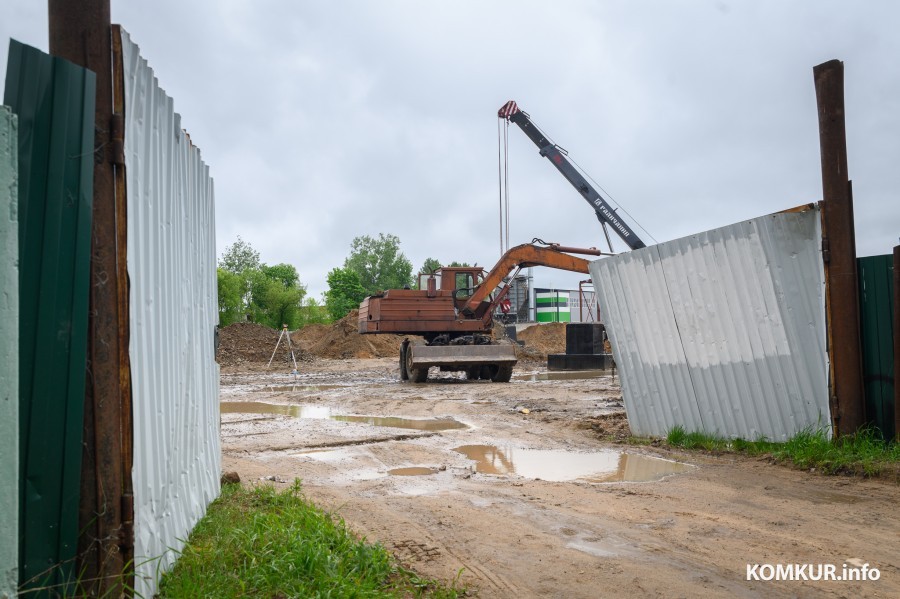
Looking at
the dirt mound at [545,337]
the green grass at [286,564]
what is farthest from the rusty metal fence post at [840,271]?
the dirt mound at [545,337]

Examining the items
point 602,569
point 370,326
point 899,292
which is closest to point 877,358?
point 899,292

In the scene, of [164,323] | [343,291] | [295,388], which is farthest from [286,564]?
[343,291]

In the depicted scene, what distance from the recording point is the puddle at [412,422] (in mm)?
11148

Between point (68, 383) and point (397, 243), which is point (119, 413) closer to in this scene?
point (68, 383)

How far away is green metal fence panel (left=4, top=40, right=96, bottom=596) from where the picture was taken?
258 centimetres

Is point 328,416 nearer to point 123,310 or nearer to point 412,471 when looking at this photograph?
point 412,471

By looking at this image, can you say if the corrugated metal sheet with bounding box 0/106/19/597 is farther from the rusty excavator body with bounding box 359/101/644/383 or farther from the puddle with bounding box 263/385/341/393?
the rusty excavator body with bounding box 359/101/644/383

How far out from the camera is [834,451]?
273 inches

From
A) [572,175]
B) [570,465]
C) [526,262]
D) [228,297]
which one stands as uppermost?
[572,175]

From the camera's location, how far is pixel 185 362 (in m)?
4.32

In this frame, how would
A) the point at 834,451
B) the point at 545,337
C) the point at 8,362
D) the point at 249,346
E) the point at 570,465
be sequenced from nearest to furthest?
the point at 8,362, the point at 834,451, the point at 570,465, the point at 249,346, the point at 545,337

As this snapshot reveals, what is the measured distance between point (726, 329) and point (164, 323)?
21.1 feet

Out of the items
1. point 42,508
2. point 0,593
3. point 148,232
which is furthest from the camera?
point 148,232

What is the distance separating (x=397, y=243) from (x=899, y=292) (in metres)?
86.2
